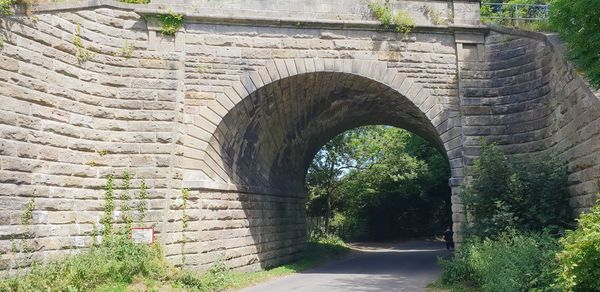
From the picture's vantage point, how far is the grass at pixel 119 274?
8211 mm

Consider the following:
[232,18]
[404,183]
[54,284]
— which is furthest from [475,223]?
[404,183]

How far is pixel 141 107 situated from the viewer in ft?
36.4

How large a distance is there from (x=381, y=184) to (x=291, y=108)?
1797 centimetres

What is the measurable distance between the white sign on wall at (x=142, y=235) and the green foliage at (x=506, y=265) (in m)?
6.19

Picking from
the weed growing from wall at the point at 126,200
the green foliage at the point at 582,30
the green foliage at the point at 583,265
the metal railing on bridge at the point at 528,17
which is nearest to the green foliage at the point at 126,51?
the weed growing from wall at the point at 126,200

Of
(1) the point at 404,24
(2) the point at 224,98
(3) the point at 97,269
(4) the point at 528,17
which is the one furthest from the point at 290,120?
(4) the point at 528,17

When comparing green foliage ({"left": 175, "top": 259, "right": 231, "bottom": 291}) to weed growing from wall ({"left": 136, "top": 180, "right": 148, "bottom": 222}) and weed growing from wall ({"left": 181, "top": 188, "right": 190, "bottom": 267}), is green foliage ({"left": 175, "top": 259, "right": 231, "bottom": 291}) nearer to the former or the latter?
weed growing from wall ({"left": 181, "top": 188, "right": 190, "bottom": 267})

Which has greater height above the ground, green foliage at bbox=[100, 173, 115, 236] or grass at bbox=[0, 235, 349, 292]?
green foliage at bbox=[100, 173, 115, 236]

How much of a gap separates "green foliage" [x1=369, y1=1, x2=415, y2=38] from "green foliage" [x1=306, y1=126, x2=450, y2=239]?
15.4 metres

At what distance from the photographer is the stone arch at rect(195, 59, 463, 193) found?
1203cm

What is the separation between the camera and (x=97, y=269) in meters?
8.86

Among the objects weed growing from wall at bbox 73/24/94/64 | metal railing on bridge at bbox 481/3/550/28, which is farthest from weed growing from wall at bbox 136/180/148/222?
metal railing on bridge at bbox 481/3/550/28

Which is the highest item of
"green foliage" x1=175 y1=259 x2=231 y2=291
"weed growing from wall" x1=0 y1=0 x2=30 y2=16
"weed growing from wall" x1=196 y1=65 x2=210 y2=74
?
"weed growing from wall" x1=0 y1=0 x2=30 y2=16

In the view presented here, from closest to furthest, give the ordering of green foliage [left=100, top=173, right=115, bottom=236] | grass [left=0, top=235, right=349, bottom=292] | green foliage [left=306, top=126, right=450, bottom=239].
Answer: grass [left=0, top=235, right=349, bottom=292] < green foliage [left=100, top=173, right=115, bottom=236] < green foliage [left=306, top=126, right=450, bottom=239]
